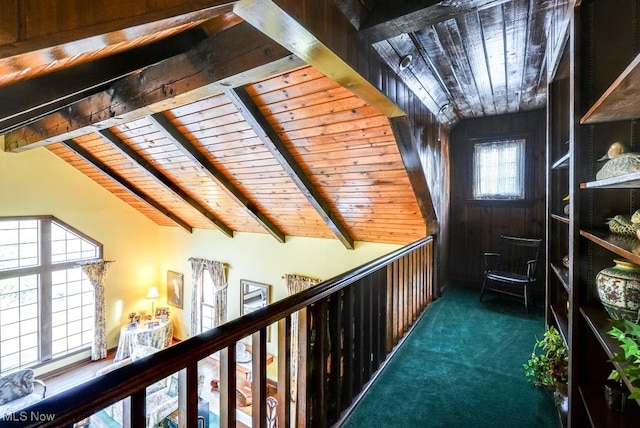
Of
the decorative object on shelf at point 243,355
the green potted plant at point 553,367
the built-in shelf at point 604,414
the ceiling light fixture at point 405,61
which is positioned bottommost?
the decorative object on shelf at point 243,355

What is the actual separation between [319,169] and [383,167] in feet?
2.43

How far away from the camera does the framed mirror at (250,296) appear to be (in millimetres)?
6088

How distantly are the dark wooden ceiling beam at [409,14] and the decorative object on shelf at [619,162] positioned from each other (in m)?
0.85

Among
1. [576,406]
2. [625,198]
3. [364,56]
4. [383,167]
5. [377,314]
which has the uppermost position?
[364,56]

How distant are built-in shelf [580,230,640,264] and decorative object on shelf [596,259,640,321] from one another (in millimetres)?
→ 129

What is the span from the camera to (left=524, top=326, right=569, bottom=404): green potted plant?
1.87m

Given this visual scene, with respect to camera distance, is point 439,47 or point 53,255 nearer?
point 439,47

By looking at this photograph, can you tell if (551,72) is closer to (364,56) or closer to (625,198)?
(625,198)

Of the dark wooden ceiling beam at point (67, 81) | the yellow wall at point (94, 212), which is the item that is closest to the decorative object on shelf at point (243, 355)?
the yellow wall at point (94, 212)

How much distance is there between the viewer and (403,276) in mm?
2766

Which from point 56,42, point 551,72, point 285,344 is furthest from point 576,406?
point 56,42

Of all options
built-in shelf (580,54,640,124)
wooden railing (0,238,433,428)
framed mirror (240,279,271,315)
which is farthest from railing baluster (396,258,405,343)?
framed mirror (240,279,271,315)

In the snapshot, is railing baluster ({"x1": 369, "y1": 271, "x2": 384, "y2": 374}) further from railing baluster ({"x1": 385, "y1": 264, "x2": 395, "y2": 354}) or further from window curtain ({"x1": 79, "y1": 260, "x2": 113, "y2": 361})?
window curtain ({"x1": 79, "y1": 260, "x2": 113, "y2": 361})

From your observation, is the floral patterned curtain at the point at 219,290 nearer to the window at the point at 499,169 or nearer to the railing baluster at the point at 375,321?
the railing baluster at the point at 375,321
